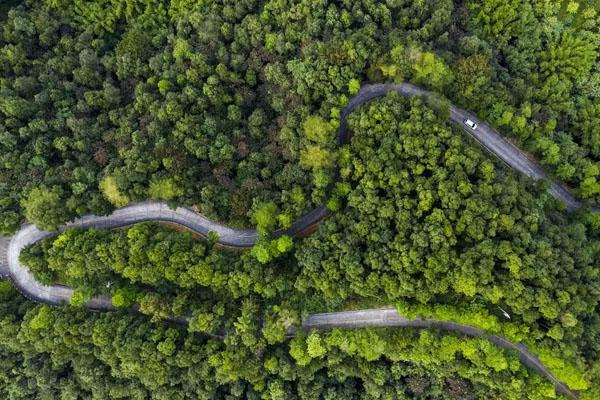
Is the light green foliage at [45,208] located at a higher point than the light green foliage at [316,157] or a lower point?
lower

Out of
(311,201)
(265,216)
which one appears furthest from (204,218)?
(311,201)

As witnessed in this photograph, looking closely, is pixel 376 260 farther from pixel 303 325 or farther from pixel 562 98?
pixel 562 98

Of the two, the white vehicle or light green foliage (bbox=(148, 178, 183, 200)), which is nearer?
light green foliage (bbox=(148, 178, 183, 200))

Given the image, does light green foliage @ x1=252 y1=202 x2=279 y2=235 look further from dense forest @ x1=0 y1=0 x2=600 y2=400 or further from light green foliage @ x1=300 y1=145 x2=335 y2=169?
light green foliage @ x1=300 y1=145 x2=335 y2=169

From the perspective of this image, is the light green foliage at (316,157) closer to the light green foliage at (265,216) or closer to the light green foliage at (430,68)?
the light green foliage at (265,216)

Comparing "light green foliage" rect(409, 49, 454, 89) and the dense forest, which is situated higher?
"light green foliage" rect(409, 49, 454, 89)

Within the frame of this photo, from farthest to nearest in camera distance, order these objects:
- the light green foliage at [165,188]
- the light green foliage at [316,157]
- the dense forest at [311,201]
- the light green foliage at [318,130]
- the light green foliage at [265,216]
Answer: the light green foliage at [165,188], the light green foliage at [318,130], the light green foliage at [316,157], the light green foliage at [265,216], the dense forest at [311,201]

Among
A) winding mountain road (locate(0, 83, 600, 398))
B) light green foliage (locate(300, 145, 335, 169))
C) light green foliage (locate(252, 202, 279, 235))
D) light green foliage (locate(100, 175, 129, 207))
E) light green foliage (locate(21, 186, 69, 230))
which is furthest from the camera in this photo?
winding mountain road (locate(0, 83, 600, 398))

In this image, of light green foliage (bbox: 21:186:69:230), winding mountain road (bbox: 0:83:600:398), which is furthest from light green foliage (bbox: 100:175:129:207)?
light green foliage (bbox: 21:186:69:230)

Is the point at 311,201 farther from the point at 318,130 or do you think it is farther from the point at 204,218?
the point at 204,218


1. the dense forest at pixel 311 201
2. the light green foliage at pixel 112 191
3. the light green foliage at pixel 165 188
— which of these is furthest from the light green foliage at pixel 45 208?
the light green foliage at pixel 165 188
